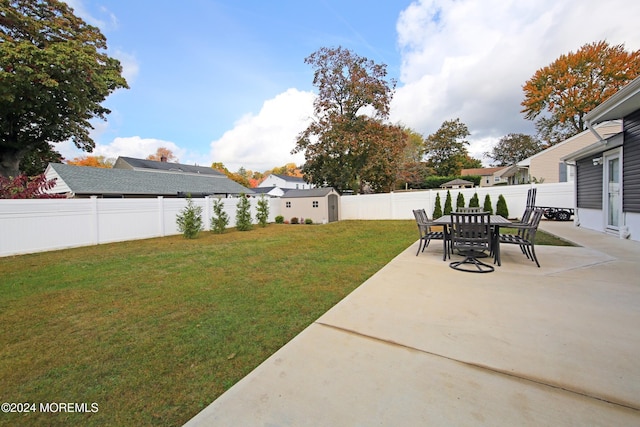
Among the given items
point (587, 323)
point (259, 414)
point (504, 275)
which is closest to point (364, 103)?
point (504, 275)

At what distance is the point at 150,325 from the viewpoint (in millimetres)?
2881

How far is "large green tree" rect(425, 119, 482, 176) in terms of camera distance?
126 ft

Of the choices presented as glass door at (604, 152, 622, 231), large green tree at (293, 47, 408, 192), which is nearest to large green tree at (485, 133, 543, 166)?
large green tree at (293, 47, 408, 192)

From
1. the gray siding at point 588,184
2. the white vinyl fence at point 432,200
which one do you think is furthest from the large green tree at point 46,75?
the gray siding at point 588,184

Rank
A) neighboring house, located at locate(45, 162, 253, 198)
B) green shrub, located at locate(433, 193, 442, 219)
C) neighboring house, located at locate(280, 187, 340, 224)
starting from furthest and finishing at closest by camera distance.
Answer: neighboring house, located at locate(280, 187, 340, 224)
neighboring house, located at locate(45, 162, 253, 198)
green shrub, located at locate(433, 193, 442, 219)

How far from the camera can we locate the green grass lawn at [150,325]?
1.81m

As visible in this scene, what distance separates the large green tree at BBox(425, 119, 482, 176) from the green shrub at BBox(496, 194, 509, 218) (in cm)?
2876

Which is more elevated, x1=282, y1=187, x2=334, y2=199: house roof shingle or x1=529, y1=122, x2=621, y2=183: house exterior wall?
x1=529, y1=122, x2=621, y2=183: house exterior wall

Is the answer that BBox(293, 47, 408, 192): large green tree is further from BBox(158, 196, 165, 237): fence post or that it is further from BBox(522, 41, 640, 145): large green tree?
BBox(522, 41, 640, 145): large green tree

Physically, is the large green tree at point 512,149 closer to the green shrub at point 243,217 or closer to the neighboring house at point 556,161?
the neighboring house at point 556,161

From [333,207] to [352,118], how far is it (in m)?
8.21

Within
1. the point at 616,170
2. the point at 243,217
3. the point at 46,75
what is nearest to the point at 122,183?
the point at 46,75

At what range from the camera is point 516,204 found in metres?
12.9

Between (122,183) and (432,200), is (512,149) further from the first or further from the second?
(122,183)
